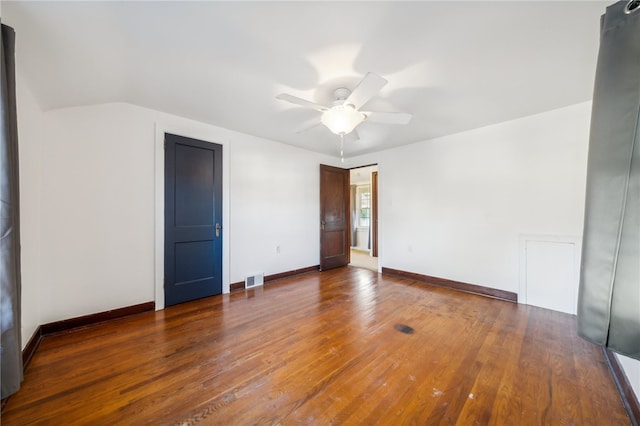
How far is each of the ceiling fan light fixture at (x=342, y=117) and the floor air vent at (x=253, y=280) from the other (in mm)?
2572

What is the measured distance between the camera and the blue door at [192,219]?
112 inches

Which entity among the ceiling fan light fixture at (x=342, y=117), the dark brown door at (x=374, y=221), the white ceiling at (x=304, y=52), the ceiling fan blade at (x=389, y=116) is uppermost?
the white ceiling at (x=304, y=52)

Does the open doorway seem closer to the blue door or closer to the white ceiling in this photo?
the blue door

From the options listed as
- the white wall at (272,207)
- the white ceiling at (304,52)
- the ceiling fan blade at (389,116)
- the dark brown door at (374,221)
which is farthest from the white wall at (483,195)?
the ceiling fan blade at (389,116)

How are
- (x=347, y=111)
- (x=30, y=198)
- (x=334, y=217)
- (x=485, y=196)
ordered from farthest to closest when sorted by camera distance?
(x=334, y=217)
(x=485, y=196)
(x=347, y=111)
(x=30, y=198)

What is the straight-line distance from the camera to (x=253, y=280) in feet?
11.9

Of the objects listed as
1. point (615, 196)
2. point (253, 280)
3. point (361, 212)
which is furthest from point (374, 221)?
point (615, 196)

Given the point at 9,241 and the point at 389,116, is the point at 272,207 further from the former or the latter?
the point at 9,241

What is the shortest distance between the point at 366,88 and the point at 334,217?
336 cm

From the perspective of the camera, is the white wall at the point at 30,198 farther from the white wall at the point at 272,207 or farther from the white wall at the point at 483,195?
the white wall at the point at 483,195

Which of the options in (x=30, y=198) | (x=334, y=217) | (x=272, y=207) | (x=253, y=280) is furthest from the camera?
(x=334, y=217)

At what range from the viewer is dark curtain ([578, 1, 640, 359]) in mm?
900

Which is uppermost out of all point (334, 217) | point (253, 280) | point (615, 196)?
point (615, 196)


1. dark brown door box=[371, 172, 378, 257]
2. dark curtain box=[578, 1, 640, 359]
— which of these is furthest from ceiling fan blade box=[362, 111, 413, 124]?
dark brown door box=[371, 172, 378, 257]
